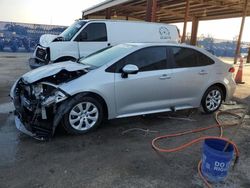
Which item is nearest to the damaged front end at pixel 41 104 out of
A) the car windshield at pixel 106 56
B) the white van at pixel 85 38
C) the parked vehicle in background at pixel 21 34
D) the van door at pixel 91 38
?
the car windshield at pixel 106 56

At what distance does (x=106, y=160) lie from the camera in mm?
3986

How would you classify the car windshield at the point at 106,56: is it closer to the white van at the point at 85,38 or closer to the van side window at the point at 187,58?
the van side window at the point at 187,58

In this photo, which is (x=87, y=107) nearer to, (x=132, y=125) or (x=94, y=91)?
(x=94, y=91)

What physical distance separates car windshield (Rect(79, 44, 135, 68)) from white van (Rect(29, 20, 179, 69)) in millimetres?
3447

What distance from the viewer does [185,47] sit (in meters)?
5.95

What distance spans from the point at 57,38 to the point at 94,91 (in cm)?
565

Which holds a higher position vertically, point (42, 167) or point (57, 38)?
point (57, 38)

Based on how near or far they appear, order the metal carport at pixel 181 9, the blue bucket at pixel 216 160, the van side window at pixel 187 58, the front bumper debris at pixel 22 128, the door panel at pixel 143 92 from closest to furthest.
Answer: the blue bucket at pixel 216 160 → the front bumper debris at pixel 22 128 → the door panel at pixel 143 92 → the van side window at pixel 187 58 → the metal carport at pixel 181 9

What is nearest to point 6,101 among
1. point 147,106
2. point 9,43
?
Result: point 147,106

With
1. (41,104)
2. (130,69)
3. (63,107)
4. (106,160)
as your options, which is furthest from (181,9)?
(106,160)

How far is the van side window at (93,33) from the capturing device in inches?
391

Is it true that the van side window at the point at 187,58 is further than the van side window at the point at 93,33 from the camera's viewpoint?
No

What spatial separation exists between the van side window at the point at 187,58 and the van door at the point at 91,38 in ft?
15.9

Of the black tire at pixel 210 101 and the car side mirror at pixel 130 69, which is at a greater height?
the car side mirror at pixel 130 69
